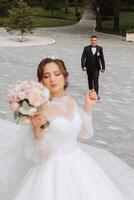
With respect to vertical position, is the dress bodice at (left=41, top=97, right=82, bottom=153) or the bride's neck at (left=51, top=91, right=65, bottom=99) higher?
the bride's neck at (left=51, top=91, right=65, bottom=99)

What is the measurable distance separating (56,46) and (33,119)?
26.8m

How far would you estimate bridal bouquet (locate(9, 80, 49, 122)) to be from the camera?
18.5 feet

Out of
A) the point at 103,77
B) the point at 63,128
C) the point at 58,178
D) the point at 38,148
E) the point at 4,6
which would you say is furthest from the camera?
the point at 4,6

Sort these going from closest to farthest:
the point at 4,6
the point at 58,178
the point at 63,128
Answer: the point at 63,128, the point at 58,178, the point at 4,6

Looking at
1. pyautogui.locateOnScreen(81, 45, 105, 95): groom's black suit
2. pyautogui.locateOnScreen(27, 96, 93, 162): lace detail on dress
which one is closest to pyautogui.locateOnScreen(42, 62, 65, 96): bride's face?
pyautogui.locateOnScreen(27, 96, 93, 162): lace detail on dress

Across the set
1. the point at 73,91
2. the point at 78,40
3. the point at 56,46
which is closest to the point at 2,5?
the point at 78,40

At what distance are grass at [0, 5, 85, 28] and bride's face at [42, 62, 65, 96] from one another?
39507 millimetres

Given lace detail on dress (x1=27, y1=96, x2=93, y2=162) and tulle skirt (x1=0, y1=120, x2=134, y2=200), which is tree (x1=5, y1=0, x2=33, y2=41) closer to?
tulle skirt (x1=0, y1=120, x2=134, y2=200)

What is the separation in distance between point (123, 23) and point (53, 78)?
149ft

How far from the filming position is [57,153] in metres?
6.34

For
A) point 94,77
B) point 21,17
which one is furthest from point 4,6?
point 94,77

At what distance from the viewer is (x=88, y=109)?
6.53 m

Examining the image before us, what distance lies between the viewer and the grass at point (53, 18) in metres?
49.7

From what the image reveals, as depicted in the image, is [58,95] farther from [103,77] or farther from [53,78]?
[103,77]
